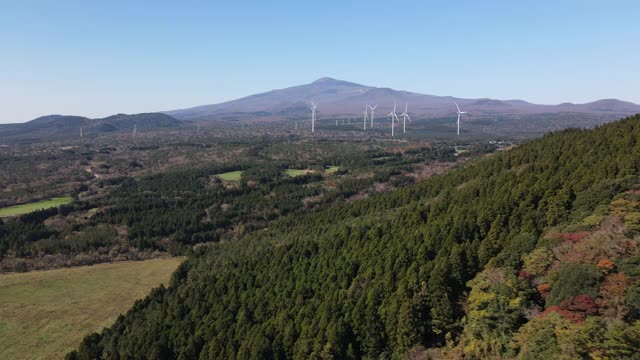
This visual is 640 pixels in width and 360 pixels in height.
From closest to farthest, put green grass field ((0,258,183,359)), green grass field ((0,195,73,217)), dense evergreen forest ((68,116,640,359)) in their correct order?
dense evergreen forest ((68,116,640,359)) < green grass field ((0,258,183,359)) < green grass field ((0,195,73,217))

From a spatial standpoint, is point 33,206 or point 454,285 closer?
point 454,285

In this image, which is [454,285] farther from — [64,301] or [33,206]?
[33,206]

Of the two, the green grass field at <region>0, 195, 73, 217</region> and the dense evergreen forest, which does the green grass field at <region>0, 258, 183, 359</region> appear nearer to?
the dense evergreen forest

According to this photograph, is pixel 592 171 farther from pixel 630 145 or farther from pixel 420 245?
pixel 420 245

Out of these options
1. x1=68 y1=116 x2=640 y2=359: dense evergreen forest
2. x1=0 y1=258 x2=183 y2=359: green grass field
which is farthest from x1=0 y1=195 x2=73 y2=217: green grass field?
x1=68 y1=116 x2=640 y2=359: dense evergreen forest

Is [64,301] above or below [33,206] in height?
below

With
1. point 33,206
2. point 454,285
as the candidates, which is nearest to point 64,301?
point 454,285

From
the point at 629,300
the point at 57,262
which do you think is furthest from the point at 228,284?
the point at 57,262
